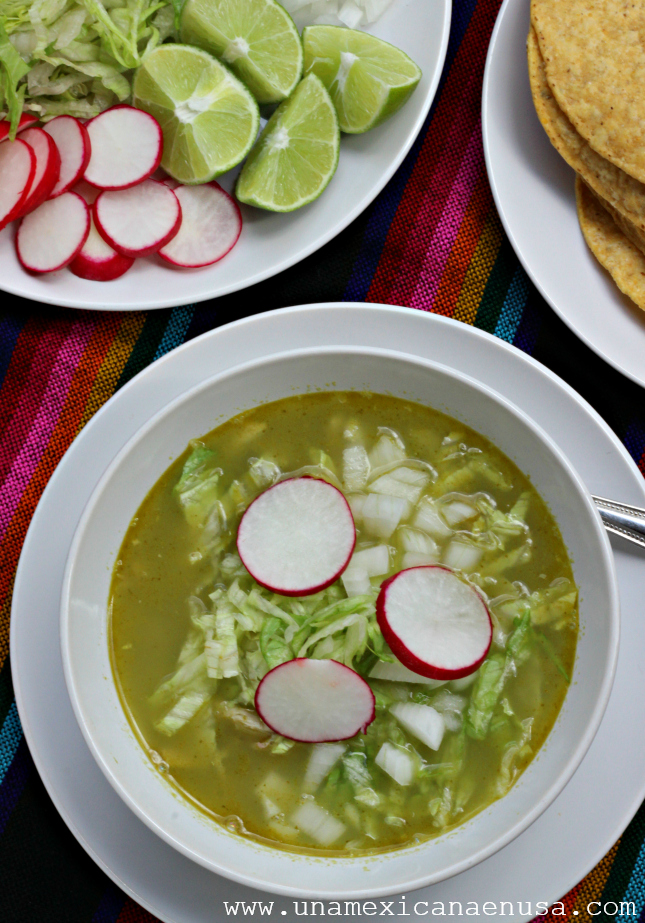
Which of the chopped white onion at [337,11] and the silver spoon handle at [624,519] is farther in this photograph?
the chopped white onion at [337,11]

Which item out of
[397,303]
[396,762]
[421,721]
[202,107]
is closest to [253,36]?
[202,107]

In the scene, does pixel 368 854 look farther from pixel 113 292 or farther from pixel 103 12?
pixel 103 12

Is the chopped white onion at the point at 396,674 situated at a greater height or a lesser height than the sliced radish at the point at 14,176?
lesser

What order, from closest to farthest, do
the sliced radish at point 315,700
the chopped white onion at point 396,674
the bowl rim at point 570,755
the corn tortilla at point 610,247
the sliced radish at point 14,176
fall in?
the bowl rim at point 570,755
the sliced radish at point 315,700
the chopped white onion at point 396,674
the sliced radish at point 14,176
the corn tortilla at point 610,247

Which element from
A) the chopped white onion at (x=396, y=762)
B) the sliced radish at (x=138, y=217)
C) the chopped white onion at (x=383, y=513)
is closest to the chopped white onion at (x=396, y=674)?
the chopped white onion at (x=396, y=762)

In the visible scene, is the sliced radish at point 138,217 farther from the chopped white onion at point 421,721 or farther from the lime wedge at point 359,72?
the chopped white onion at point 421,721

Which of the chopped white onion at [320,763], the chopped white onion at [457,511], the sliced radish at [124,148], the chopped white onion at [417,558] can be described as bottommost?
the chopped white onion at [320,763]

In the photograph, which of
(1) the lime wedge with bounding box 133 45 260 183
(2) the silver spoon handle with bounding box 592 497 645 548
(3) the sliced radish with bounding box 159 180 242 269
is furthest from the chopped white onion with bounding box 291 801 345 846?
(1) the lime wedge with bounding box 133 45 260 183
